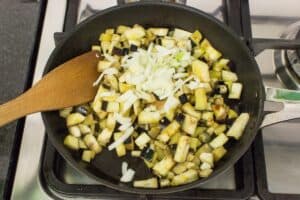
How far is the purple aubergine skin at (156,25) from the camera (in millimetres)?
687

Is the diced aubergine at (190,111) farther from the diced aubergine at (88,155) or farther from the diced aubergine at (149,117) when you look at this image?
the diced aubergine at (88,155)

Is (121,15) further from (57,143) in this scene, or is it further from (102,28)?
(57,143)

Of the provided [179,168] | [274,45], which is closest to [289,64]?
[274,45]

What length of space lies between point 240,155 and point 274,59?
27 cm

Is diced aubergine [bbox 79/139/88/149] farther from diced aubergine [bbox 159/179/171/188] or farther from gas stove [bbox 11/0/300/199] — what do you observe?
diced aubergine [bbox 159/179/171/188]

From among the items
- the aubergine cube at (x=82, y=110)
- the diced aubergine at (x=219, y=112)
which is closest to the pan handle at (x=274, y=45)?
the diced aubergine at (x=219, y=112)

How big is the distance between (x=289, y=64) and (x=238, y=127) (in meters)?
0.17

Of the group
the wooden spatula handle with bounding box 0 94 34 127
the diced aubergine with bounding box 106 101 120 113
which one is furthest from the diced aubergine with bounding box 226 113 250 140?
the wooden spatula handle with bounding box 0 94 34 127

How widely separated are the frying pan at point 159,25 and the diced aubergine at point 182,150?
0.19 feet

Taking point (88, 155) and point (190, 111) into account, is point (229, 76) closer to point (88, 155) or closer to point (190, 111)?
point (190, 111)

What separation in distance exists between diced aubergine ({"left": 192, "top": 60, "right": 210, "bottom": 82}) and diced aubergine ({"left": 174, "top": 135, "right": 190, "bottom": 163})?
13 centimetres

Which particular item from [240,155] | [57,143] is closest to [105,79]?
[57,143]

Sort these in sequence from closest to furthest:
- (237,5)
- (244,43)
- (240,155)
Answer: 1. (240,155)
2. (244,43)
3. (237,5)

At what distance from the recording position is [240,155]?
2.18 ft
